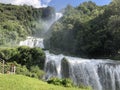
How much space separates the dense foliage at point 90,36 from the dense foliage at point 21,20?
11.7 m

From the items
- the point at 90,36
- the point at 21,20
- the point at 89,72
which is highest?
the point at 21,20

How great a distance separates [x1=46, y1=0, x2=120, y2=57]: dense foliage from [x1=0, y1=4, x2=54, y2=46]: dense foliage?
11727 mm

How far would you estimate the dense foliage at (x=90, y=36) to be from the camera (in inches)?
1875

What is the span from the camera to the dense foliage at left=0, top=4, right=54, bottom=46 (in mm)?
67125

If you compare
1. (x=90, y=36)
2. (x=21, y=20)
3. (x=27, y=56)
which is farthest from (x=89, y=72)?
(x=21, y=20)

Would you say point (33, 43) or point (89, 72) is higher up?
point (33, 43)

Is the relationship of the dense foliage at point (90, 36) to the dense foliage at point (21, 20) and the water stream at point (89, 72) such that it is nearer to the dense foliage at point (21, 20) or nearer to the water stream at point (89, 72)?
the water stream at point (89, 72)

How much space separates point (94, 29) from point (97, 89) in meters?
19.0

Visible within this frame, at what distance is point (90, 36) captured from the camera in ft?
167

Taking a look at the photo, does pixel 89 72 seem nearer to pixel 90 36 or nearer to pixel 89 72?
pixel 89 72

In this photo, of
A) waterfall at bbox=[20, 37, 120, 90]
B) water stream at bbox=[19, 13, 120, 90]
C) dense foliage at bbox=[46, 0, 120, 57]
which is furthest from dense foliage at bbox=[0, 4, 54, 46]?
waterfall at bbox=[20, 37, 120, 90]

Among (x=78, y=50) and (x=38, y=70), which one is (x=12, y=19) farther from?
(x=38, y=70)

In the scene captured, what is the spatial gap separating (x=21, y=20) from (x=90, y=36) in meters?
43.4

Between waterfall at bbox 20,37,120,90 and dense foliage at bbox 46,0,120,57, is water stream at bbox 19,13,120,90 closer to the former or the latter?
waterfall at bbox 20,37,120,90
